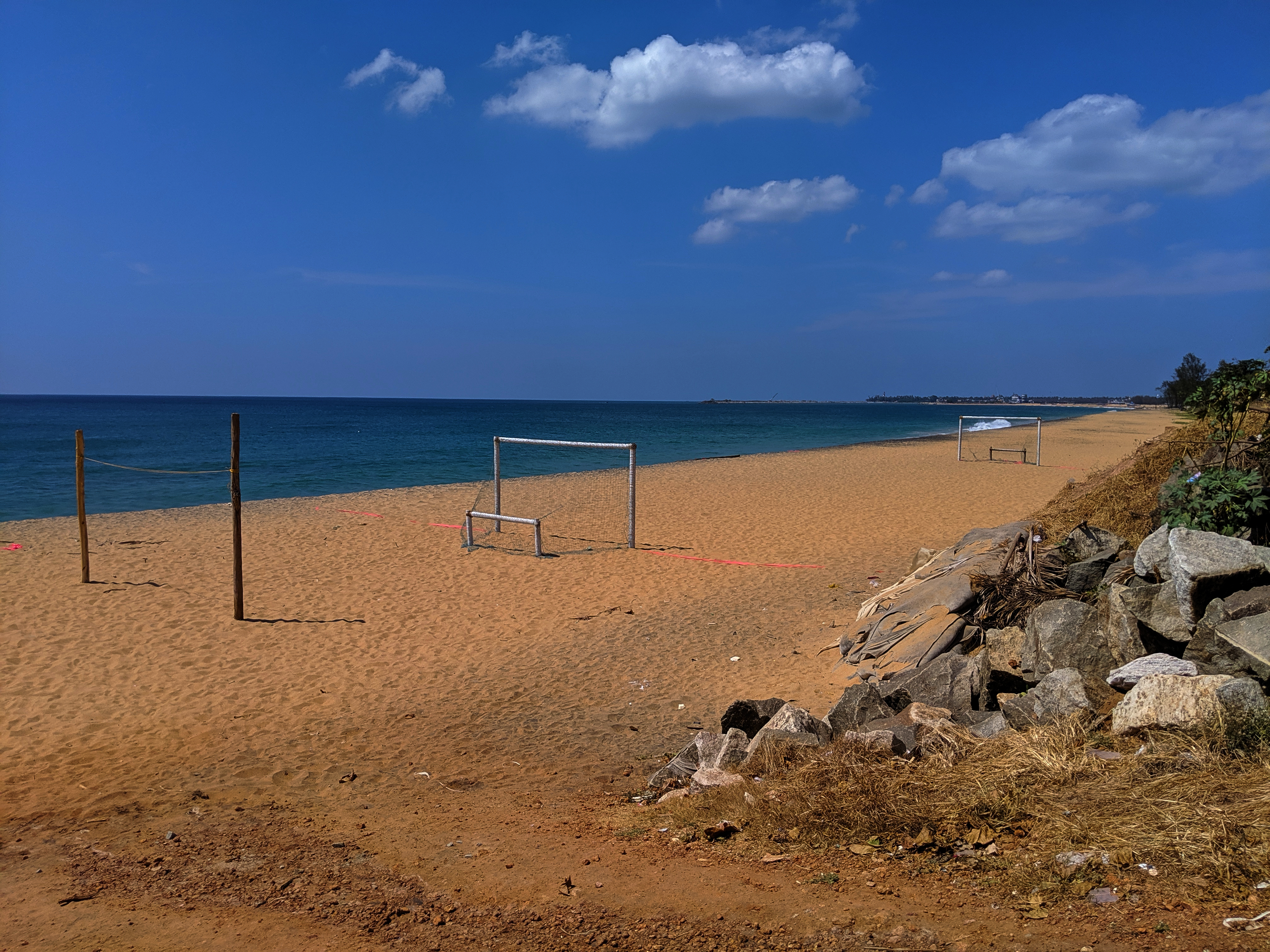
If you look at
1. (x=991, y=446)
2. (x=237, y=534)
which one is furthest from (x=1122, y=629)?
(x=991, y=446)

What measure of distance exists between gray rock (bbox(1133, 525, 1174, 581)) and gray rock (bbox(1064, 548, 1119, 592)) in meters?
0.69

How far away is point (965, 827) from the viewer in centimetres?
330

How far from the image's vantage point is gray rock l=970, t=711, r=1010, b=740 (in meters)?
4.10

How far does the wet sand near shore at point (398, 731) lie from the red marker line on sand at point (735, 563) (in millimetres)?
159

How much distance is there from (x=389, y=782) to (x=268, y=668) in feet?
9.15

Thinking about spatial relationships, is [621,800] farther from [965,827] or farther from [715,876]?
[965,827]

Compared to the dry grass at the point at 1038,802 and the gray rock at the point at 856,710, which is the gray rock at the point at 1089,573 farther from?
the dry grass at the point at 1038,802

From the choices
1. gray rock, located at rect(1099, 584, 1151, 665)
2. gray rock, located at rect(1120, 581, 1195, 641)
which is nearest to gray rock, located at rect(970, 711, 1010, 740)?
gray rock, located at rect(1099, 584, 1151, 665)

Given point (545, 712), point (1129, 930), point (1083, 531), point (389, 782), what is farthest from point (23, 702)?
point (1083, 531)

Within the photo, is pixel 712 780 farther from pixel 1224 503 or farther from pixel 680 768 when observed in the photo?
pixel 1224 503

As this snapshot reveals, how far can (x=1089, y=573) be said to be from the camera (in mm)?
5777

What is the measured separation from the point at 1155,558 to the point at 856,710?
205 cm

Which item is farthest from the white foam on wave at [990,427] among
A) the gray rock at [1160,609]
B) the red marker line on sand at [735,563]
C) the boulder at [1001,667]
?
the gray rock at [1160,609]

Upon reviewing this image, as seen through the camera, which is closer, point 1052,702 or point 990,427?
point 1052,702
